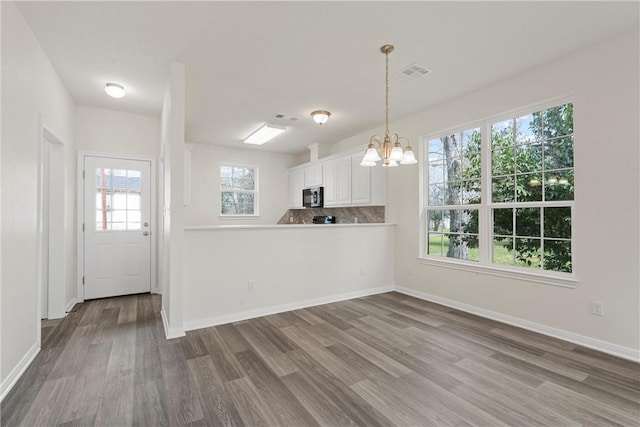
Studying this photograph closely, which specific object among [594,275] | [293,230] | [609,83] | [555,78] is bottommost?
[594,275]

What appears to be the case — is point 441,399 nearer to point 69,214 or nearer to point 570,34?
point 570,34

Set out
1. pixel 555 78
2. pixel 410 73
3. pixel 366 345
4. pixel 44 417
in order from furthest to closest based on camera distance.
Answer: pixel 410 73
pixel 555 78
pixel 366 345
pixel 44 417

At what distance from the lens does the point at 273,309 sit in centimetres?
373

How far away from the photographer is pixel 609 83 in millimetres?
2680

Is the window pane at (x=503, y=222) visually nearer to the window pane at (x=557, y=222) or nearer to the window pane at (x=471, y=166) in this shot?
the window pane at (x=557, y=222)

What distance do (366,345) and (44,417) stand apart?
231cm

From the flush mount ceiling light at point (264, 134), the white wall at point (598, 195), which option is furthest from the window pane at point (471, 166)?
the flush mount ceiling light at point (264, 134)

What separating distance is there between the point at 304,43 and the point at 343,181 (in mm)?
2931

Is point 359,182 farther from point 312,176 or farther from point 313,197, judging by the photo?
point 312,176

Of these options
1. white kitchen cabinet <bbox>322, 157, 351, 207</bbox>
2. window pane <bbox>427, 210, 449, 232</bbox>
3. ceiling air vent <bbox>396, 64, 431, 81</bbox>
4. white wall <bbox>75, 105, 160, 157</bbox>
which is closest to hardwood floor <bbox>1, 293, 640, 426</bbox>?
window pane <bbox>427, 210, 449, 232</bbox>

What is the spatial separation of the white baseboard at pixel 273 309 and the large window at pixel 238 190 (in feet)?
11.4

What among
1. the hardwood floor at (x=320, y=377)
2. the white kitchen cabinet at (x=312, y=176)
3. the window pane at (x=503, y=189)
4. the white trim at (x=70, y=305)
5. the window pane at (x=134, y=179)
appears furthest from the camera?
the white kitchen cabinet at (x=312, y=176)

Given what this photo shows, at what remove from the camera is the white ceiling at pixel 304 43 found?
230cm

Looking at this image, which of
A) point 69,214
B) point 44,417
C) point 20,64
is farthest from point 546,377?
point 69,214
